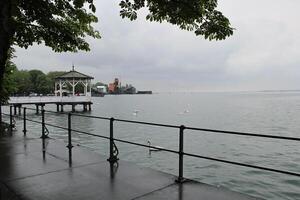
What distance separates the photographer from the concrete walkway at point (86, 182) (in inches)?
173

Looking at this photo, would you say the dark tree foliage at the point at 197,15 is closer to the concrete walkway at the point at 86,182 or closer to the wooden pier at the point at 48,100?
the concrete walkway at the point at 86,182

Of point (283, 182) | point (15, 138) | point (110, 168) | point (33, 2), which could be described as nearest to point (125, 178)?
point (110, 168)

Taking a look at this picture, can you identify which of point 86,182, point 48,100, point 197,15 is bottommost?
point 86,182

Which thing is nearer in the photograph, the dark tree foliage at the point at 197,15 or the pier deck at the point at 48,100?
the dark tree foliage at the point at 197,15

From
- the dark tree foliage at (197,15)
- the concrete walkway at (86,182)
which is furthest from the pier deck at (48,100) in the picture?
the dark tree foliage at (197,15)

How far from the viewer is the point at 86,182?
5039mm

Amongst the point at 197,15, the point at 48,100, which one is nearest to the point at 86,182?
the point at 197,15

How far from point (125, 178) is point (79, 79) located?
2170 inches

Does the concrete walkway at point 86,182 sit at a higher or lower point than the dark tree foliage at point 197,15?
lower

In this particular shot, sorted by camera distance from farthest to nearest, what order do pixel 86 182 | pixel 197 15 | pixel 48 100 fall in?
pixel 48 100
pixel 86 182
pixel 197 15

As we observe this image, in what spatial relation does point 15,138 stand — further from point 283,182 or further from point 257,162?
point 257,162

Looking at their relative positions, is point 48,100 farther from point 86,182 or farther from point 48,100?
point 86,182

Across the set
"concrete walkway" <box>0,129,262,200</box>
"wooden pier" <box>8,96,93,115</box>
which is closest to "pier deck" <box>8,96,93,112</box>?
"wooden pier" <box>8,96,93,115</box>

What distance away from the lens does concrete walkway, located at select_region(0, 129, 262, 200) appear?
14.4 feet
